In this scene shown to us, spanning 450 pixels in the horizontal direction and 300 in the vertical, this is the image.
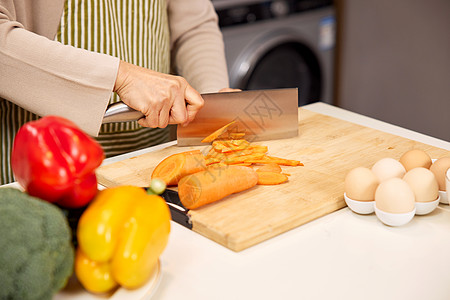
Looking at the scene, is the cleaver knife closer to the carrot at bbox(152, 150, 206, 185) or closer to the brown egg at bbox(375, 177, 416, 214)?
the carrot at bbox(152, 150, 206, 185)

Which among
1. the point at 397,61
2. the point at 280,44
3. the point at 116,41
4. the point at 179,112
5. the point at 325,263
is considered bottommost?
the point at 397,61

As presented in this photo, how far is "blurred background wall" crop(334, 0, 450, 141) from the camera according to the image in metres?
2.84

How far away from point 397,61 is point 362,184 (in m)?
2.19

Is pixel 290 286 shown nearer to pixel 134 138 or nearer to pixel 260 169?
pixel 260 169

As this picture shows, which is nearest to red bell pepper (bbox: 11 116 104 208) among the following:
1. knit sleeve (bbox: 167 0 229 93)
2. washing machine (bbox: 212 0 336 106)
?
knit sleeve (bbox: 167 0 229 93)

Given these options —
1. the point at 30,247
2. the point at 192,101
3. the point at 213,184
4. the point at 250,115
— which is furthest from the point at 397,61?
the point at 30,247

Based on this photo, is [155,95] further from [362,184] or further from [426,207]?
[426,207]

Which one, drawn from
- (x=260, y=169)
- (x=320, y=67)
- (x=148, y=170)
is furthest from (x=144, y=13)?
(x=320, y=67)

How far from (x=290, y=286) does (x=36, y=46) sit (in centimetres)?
80

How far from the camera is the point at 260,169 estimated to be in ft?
3.97

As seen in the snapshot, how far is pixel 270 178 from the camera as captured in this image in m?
1.16

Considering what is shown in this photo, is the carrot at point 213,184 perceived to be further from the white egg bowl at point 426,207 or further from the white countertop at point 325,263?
the white egg bowl at point 426,207

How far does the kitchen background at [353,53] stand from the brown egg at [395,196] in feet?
5.95

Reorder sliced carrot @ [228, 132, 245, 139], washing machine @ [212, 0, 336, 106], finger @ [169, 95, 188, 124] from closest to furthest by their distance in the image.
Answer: finger @ [169, 95, 188, 124]
sliced carrot @ [228, 132, 245, 139]
washing machine @ [212, 0, 336, 106]
